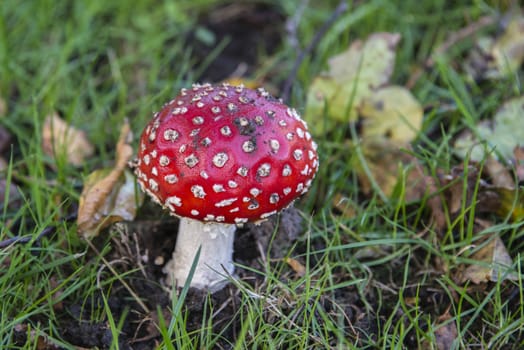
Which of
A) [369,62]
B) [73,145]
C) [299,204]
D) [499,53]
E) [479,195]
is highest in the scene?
[369,62]

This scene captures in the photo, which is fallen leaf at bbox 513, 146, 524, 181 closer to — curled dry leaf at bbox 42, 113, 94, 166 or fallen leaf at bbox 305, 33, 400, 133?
fallen leaf at bbox 305, 33, 400, 133

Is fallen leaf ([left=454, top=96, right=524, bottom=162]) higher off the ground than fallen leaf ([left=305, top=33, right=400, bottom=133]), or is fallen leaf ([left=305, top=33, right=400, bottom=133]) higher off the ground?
fallen leaf ([left=305, top=33, right=400, bottom=133])

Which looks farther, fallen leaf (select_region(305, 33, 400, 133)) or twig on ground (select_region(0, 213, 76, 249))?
fallen leaf (select_region(305, 33, 400, 133))

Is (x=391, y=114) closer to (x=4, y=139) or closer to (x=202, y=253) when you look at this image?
(x=202, y=253)

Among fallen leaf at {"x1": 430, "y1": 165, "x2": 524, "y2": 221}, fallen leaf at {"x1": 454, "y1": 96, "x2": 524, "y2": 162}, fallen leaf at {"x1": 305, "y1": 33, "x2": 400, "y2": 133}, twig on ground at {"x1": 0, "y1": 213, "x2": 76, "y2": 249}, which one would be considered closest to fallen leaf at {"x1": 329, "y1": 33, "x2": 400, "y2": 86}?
fallen leaf at {"x1": 305, "y1": 33, "x2": 400, "y2": 133}

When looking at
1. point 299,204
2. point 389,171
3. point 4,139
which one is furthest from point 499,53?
point 4,139

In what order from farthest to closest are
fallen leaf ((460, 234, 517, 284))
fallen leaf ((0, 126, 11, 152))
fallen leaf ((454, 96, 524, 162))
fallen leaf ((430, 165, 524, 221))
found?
1. fallen leaf ((0, 126, 11, 152))
2. fallen leaf ((454, 96, 524, 162))
3. fallen leaf ((430, 165, 524, 221))
4. fallen leaf ((460, 234, 517, 284))
